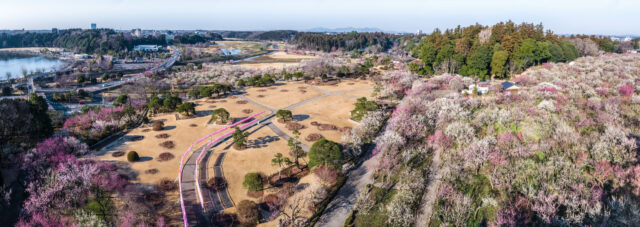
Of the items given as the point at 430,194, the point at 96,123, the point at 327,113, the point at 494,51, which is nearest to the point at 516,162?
the point at 430,194

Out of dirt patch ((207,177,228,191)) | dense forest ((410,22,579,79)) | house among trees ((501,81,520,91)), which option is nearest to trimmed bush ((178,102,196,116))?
dirt patch ((207,177,228,191))

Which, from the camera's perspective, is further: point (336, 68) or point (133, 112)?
point (336, 68)

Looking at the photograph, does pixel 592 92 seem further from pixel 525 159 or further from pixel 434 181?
pixel 434 181

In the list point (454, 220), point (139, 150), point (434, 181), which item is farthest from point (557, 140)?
point (139, 150)

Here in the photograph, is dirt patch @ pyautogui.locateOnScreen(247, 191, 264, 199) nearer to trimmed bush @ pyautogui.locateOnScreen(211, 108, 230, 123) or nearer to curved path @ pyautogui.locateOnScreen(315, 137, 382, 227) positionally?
curved path @ pyautogui.locateOnScreen(315, 137, 382, 227)

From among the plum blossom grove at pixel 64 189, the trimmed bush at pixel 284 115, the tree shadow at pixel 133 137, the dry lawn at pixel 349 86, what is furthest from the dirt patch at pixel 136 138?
the dry lawn at pixel 349 86

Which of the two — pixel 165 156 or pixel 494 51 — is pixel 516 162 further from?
pixel 494 51

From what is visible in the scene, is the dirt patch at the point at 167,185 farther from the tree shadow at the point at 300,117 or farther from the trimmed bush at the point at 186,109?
the tree shadow at the point at 300,117
